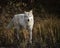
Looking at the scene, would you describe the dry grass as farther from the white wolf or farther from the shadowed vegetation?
the white wolf

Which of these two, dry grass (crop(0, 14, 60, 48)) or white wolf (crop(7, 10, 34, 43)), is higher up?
white wolf (crop(7, 10, 34, 43))

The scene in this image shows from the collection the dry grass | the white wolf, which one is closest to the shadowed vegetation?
the dry grass

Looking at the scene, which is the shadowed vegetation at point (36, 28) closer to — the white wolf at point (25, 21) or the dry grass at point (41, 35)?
the dry grass at point (41, 35)

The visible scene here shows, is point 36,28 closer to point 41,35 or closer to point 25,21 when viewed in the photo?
point 41,35

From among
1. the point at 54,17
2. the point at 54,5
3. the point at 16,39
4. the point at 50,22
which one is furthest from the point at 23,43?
the point at 54,5

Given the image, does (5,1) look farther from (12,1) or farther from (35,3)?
(35,3)

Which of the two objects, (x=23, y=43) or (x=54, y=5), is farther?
(x=54, y=5)

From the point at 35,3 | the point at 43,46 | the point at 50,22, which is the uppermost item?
the point at 35,3

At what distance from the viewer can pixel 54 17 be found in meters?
8.92

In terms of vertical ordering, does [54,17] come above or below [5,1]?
below

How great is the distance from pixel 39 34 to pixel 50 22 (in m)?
Result: 0.78

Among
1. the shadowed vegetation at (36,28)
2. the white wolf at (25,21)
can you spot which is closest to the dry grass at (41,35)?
the shadowed vegetation at (36,28)

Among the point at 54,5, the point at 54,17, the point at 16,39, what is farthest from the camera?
the point at 54,5

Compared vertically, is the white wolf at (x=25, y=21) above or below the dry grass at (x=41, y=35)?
above
